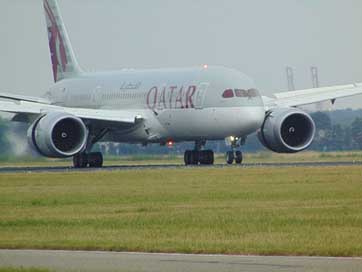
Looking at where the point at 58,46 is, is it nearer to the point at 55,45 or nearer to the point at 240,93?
the point at 55,45

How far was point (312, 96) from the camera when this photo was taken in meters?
72.2

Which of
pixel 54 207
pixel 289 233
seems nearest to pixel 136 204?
pixel 54 207

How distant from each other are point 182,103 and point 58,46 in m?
13.6

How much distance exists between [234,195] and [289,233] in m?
11.3

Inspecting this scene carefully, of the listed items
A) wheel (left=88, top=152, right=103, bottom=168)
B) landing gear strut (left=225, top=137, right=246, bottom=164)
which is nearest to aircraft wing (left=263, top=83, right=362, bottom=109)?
landing gear strut (left=225, top=137, right=246, bottom=164)

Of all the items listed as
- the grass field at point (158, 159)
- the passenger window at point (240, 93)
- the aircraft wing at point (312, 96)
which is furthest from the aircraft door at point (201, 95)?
the grass field at point (158, 159)

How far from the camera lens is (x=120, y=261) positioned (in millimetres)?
23625

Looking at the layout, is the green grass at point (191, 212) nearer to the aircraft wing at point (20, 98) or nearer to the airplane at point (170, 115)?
the airplane at point (170, 115)

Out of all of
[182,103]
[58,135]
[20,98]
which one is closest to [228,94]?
[182,103]

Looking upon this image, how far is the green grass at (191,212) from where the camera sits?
26359 mm

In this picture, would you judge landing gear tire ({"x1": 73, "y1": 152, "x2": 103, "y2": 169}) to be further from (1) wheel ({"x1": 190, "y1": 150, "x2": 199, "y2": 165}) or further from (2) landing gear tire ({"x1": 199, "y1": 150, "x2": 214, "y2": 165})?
(2) landing gear tire ({"x1": 199, "y1": 150, "x2": 214, "y2": 165})

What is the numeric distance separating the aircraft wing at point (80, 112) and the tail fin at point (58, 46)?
318 inches

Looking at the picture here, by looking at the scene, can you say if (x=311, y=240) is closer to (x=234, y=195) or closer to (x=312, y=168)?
(x=234, y=195)

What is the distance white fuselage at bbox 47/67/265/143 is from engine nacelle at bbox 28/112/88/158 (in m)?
5.17
